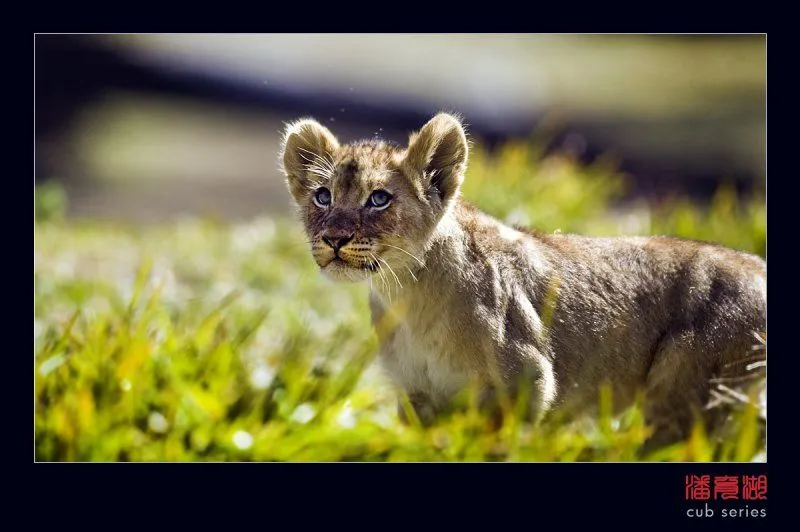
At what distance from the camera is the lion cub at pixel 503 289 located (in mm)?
5008

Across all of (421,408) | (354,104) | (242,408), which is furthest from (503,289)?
(354,104)

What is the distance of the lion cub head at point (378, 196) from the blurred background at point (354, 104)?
724 millimetres

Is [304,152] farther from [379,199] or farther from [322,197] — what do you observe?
[379,199]

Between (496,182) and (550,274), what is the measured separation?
3.21 m

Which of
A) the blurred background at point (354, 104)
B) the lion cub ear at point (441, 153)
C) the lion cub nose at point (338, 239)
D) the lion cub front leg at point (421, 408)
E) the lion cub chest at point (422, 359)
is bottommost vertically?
the lion cub front leg at point (421, 408)

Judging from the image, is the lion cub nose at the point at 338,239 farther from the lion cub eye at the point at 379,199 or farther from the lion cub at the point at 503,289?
the lion cub eye at the point at 379,199

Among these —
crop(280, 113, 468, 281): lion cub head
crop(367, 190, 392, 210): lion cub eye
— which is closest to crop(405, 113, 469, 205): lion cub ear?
crop(280, 113, 468, 281): lion cub head

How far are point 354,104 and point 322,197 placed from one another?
326 centimetres

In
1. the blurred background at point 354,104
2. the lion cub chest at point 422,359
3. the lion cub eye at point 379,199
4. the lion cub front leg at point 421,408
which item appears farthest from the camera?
the blurred background at point 354,104

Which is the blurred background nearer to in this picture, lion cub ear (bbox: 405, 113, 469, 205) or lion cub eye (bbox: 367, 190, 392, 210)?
lion cub ear (bbox: 405, 113, 469, 205)

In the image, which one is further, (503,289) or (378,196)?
(503,289)

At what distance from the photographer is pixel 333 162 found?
5.16m

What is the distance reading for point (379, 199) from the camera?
16.3 feet

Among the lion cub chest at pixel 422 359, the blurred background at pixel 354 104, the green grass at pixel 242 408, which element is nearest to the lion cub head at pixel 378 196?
the lion cub chest at pixel 422 359
